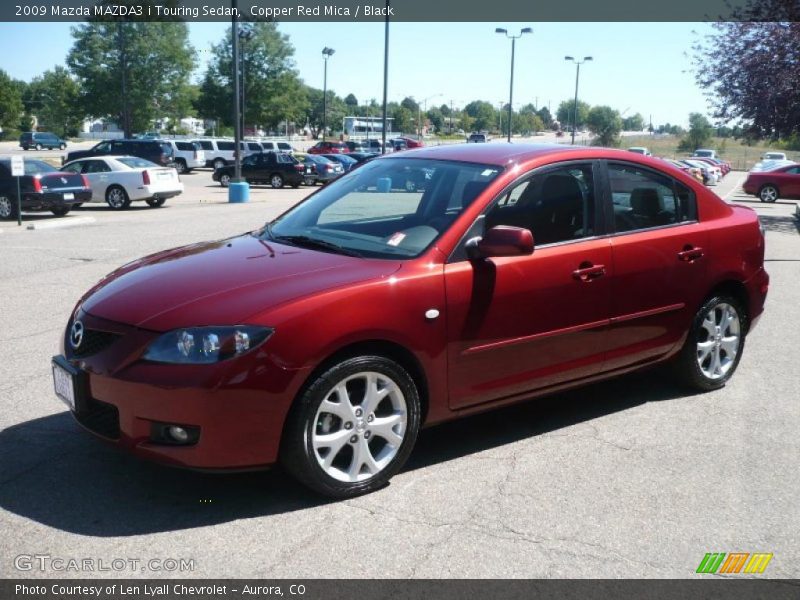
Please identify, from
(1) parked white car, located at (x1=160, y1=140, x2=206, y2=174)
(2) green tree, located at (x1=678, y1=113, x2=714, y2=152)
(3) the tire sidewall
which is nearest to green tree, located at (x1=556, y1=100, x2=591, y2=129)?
(2) green tree, located at (x1=678, y1=113, x2=714, y2=152)

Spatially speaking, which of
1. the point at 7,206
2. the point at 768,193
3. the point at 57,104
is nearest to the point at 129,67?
the point at 57,104

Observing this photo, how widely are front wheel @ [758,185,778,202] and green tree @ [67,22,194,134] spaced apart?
4505cm

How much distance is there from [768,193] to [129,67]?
154 feet

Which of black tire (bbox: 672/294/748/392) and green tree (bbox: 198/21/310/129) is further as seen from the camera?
green tree (bbox: 198/21/310/129)

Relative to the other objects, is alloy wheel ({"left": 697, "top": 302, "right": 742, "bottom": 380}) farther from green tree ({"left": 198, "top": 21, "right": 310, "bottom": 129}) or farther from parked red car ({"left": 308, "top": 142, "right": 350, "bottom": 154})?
green tree ({"left": 198, "top": 21, "right": 310, "bottom": 129})

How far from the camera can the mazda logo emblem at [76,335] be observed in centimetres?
415

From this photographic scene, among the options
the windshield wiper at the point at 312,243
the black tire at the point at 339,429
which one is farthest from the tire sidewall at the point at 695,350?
the windshield wiper at the point at 312,243

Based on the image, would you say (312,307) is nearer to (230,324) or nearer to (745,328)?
(230,324)

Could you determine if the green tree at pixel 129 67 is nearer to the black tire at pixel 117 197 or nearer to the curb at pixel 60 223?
the black tire at pixel 117 197

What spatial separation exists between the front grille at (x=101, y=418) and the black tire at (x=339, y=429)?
2.55 feet

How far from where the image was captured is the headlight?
3.75 m

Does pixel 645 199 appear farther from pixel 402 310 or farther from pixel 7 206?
pixel 7 206

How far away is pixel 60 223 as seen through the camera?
1777 cm

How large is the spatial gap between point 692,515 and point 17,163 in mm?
16413
